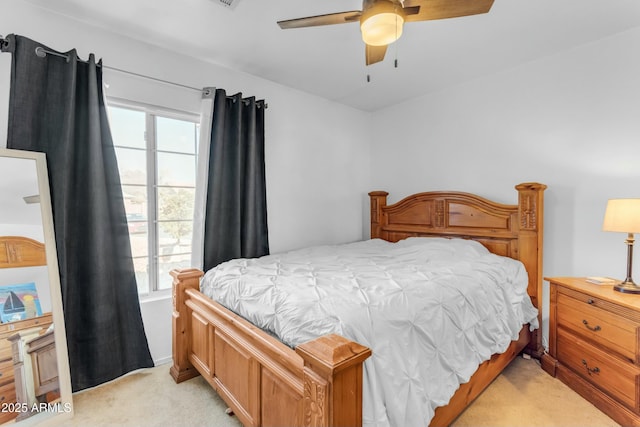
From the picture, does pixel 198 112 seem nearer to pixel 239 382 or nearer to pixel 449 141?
pixel 239 382

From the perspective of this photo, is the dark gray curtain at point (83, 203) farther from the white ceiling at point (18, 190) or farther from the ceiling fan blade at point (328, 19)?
the ceiling fan blade at point (328, 19)

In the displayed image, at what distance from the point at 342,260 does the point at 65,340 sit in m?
1.89

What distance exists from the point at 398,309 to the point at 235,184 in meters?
1.83

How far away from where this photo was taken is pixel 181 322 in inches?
81.9

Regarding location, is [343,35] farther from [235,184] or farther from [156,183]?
[156,183]

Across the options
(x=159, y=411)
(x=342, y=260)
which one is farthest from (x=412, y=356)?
(x=159, y=411)

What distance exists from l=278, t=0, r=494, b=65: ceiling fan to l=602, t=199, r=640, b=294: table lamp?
4.85 ft

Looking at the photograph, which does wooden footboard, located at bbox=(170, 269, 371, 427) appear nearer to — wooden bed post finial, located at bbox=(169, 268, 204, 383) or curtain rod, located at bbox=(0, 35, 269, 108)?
wooden bed post finial, located at bbox=(169, 268, 204, 383)

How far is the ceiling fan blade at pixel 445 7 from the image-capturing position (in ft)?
4.57

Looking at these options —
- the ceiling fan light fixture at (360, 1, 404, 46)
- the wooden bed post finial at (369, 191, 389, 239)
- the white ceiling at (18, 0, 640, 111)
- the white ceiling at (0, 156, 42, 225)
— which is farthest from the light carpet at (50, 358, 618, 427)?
the white ceiling at (18, 0, 640, 111)

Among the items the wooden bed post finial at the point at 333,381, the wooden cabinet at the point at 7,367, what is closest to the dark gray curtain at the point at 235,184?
the wooden cabinet at the point at 7,367

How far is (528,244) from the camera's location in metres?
2.47

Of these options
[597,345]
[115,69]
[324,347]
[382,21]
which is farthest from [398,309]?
[115,69]

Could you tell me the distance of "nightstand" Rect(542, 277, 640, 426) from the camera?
1710mm
